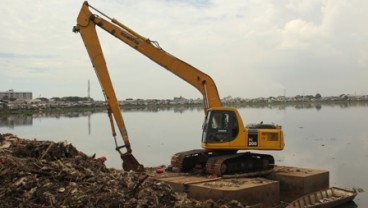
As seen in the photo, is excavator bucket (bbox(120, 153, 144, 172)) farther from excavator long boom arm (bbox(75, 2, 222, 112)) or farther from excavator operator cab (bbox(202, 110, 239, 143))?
excavator long boom arm (bbox(75, 2, 222, 112))

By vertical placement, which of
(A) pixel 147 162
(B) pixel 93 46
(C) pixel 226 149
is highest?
(B) pixel 93 46

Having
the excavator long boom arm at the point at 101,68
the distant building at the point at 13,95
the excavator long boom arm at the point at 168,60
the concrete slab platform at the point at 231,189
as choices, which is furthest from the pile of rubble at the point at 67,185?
the distant building at the point at 13,95

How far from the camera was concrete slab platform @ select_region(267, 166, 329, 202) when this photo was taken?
15.1 m

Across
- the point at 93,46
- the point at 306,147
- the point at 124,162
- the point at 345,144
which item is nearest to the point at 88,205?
the point at 124,162

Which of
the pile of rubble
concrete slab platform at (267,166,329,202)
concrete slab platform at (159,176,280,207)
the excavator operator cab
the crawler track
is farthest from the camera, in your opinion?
concrete slab platform at (267,166,329,202)

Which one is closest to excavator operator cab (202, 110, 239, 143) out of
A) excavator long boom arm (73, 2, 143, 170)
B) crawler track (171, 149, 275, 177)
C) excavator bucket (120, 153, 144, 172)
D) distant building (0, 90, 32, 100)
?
crawler track (171, 149, 275, 177)

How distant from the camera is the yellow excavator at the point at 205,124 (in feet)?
49.1

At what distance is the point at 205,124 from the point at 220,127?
532mm

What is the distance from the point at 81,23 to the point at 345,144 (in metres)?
26.3

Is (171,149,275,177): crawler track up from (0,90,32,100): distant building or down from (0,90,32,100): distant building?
down

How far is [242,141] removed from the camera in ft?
48.8

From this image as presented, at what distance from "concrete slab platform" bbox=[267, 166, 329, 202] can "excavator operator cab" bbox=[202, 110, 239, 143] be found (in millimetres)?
2408

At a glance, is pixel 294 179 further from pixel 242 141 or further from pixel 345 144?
pixel 345 144

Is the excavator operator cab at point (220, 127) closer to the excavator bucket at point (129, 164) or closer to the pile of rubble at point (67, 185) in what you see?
the excavator bucket at point (129, 164)
